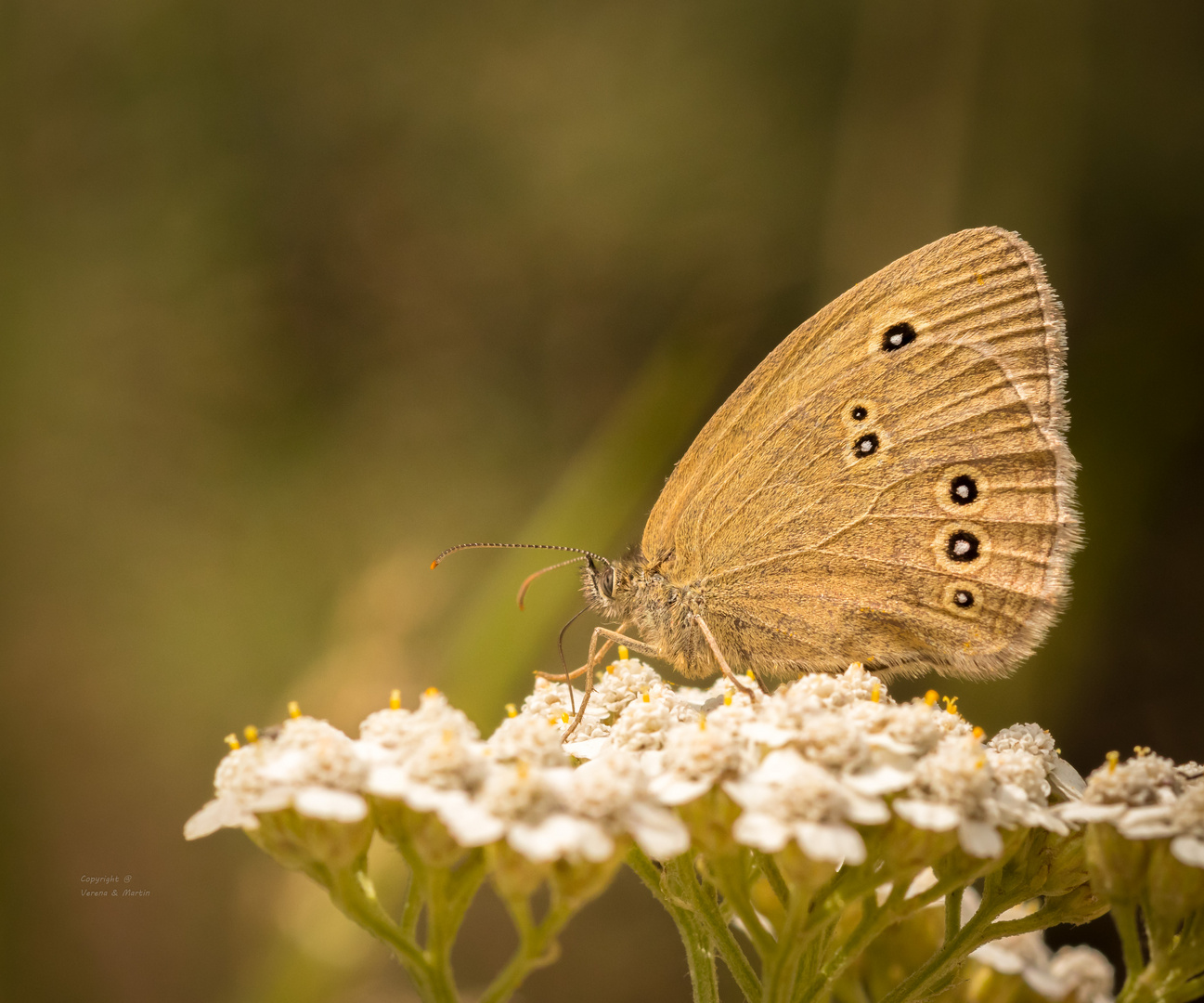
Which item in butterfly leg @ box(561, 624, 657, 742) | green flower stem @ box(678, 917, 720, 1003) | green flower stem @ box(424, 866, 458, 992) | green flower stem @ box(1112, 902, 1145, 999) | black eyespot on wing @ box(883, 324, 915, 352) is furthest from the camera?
black eyespot on wing @ box(883, 324, 915, 352)

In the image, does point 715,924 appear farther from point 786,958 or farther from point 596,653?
point 596,653

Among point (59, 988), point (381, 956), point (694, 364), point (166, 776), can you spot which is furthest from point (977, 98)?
point (59, 988)

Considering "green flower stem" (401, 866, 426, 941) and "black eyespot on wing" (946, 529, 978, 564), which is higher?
"black eyespot on wing" (946, 529, 978, 564)

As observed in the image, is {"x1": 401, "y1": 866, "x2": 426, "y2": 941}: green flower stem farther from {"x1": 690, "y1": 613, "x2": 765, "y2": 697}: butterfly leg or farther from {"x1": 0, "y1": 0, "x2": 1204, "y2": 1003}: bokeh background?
{"x1": 0, "y1": 0, "x2": 1204, "y2": 1003}: bokeh background

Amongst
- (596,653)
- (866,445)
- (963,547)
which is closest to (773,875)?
(596,653)

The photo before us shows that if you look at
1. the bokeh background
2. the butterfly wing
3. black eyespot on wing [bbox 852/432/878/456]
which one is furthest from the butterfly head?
black eyespot on wing [bbox 852/432/878/456]

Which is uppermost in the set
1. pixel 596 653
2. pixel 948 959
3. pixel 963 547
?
pixel 963 547

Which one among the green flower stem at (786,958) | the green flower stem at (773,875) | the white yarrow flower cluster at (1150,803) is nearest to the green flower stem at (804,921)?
the green flower stem at (786,958)
